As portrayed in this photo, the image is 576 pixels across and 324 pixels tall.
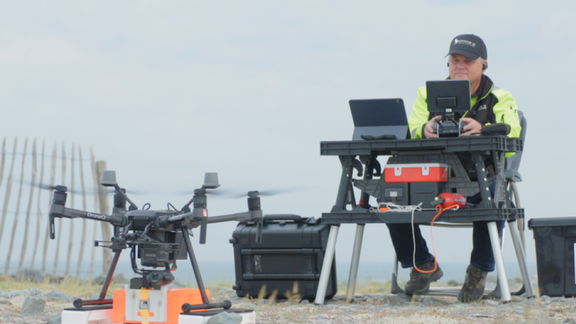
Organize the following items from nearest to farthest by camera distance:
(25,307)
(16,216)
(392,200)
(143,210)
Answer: (143,210) → (25,307) → (392,200) → (16,216)

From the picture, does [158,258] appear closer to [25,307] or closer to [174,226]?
[174,226]

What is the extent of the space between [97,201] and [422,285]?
16.6 ft

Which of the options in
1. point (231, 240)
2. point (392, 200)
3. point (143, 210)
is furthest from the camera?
point (231, 240)

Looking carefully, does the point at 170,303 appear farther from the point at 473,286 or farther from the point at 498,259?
the point at 473,286

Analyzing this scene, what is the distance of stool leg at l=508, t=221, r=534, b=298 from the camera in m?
4.43

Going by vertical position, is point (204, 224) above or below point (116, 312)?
above

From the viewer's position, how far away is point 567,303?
4020mm

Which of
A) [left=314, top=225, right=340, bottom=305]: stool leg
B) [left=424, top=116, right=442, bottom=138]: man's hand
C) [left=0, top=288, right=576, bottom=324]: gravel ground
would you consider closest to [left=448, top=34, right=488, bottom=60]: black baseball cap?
[left=424, top=116, right=442, bottom=138]: man's hand

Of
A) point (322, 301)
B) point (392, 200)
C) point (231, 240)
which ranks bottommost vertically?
point (322, 301)

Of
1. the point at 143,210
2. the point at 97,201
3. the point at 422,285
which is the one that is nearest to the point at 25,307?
the point at 143,210

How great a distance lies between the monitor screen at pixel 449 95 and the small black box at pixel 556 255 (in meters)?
1.05

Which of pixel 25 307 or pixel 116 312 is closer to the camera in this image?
pixel 116 312

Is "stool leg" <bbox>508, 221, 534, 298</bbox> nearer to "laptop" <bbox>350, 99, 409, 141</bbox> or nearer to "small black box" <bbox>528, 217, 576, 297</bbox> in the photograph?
"small black box" <bbox>528, 217, 576, 297</bbox>

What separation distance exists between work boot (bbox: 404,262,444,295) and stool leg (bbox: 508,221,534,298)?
607 mm
